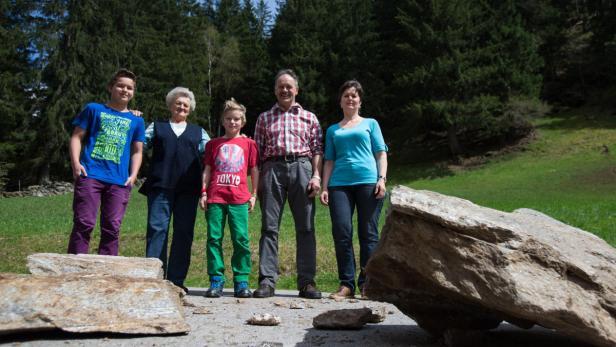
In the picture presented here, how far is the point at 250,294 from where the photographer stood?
20.1 ft

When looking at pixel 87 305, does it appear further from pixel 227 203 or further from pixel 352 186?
pixel 352 186

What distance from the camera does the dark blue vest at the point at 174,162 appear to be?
243 inches

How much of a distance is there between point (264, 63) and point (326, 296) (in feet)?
148

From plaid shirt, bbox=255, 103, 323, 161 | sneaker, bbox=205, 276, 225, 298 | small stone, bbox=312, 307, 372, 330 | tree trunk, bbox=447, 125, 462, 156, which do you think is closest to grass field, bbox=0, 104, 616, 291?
tree trunk, bbox=447, 125, 462, 156

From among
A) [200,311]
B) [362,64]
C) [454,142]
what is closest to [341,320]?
[200,311]

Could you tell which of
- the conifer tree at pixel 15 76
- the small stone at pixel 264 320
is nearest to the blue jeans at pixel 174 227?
the small stone at pixel 264 320

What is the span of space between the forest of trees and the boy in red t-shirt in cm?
3009

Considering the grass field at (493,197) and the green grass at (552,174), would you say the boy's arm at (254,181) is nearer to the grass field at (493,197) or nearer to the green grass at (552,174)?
the grass field at (493,197)

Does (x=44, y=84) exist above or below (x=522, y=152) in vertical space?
above

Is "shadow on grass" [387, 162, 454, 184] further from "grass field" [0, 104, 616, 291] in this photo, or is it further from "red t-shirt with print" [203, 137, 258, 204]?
"red t-shirt with print" [203, 137, 258, 204]

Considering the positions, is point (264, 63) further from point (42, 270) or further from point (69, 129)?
point (42, 270)

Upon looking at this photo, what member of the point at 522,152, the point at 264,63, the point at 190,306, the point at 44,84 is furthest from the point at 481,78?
the point at 190,306

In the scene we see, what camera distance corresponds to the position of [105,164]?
576 cm

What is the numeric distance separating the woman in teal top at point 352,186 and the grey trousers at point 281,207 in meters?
0.30
